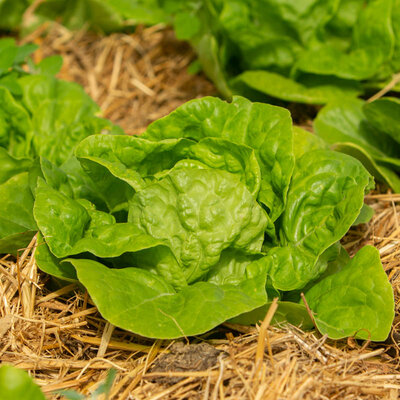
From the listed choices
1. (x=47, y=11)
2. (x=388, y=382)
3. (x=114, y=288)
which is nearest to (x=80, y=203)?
(x=114, y=288)

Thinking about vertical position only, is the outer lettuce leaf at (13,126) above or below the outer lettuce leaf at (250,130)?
below

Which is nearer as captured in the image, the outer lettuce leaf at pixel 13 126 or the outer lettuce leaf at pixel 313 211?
the outer lettuce leaf at pixel 313 211

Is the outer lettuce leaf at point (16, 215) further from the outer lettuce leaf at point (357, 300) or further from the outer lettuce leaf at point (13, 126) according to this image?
the outer lettuce leaf at point (357, 300)

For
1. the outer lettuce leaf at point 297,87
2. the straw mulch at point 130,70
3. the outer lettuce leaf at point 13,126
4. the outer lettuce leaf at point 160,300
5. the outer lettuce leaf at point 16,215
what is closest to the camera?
the outer lettuce leaf at point 160,300

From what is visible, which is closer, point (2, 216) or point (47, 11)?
point (2, 216)

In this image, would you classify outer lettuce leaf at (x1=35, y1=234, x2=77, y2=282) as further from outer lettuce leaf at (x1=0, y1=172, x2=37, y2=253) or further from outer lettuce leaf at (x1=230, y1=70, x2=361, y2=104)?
outer lettuce leaf at (x1=230, y1=70, x2=361, y2=104)

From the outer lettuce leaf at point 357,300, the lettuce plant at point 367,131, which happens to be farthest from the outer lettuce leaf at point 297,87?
the outer lettuce leaf at point 357,300

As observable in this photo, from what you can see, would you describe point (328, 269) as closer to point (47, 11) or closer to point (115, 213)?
point (115, 213)
